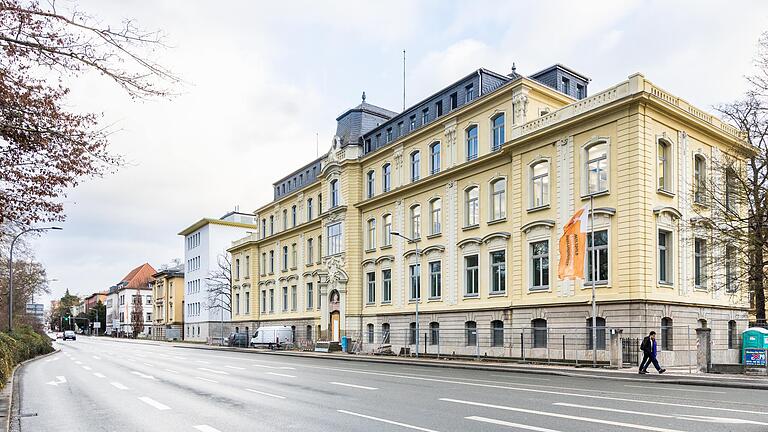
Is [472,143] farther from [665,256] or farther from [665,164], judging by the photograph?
[665,256]

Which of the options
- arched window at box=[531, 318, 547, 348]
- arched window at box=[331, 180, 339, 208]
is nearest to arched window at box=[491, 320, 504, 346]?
arched window at box=[531, 318, 547, 348]

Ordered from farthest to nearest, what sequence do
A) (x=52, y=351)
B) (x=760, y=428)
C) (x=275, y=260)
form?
(x=275, y=260)
(x=52, y=351)
(x=760, y=428)

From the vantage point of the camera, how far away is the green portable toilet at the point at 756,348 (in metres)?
22.3

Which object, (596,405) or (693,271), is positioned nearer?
(596,405)

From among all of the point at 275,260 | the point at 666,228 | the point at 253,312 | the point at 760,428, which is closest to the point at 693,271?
the point at 666,228

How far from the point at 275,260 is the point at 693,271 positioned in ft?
142

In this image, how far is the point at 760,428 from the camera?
10.2 metres

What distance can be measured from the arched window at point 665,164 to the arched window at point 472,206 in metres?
10.5

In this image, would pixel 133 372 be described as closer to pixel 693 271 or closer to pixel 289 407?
pixel 289 407

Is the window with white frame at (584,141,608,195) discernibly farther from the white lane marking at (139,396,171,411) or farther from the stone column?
the white lane marking at (139,396,171,411)

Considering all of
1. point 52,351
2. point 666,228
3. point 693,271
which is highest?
point 666,228

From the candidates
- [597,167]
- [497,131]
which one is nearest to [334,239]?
[497,131]

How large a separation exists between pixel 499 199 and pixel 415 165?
9.09m

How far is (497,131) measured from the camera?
36094mm
